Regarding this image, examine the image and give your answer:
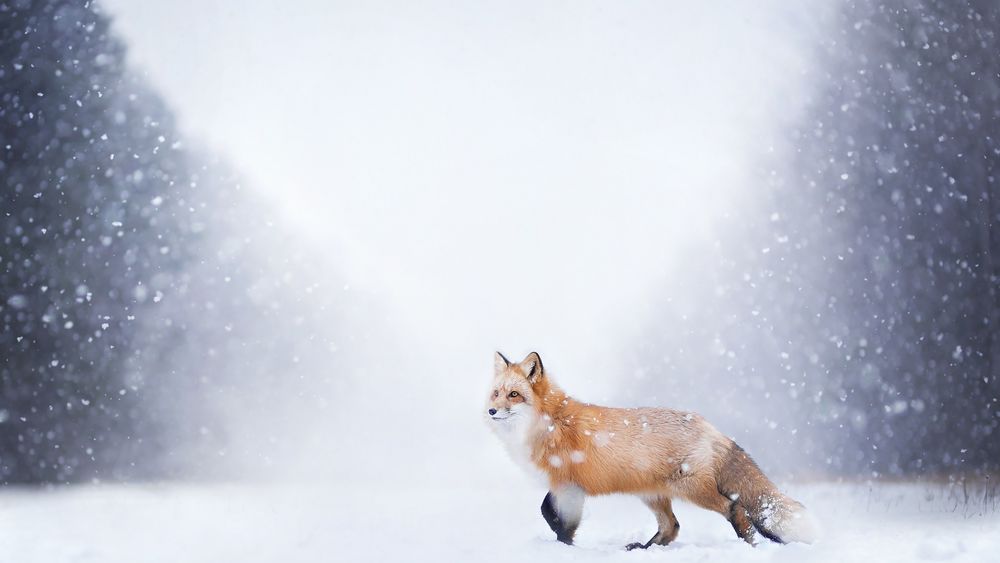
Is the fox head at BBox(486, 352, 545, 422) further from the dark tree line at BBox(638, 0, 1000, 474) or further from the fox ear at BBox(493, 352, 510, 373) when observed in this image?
the dark tree line at BBox(638, 0, 1000, 474)

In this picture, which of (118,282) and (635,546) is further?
(118,282)

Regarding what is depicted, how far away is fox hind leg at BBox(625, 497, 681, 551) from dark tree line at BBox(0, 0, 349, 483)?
3935 millimetres

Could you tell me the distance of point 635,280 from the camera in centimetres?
625

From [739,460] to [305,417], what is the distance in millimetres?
4144

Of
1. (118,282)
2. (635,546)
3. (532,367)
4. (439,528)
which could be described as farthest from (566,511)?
(118,282)

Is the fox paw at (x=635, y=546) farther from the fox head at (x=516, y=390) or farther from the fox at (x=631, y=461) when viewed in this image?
the fox head at (x=516, y=390)

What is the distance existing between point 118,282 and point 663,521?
5.21 meters

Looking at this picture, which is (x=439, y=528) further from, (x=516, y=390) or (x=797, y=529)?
(x=797, y=529)

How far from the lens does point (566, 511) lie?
2984mm

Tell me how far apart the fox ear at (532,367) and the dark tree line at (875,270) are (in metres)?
3.00

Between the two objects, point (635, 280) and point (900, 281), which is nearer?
point (900, 281)

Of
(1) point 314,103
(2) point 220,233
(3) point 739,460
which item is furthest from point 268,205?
(3) point 739,460

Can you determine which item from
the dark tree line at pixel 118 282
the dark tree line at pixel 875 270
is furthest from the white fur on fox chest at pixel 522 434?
the dark tree line at pixel 118 282

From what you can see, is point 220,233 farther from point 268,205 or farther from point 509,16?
point 509,16
